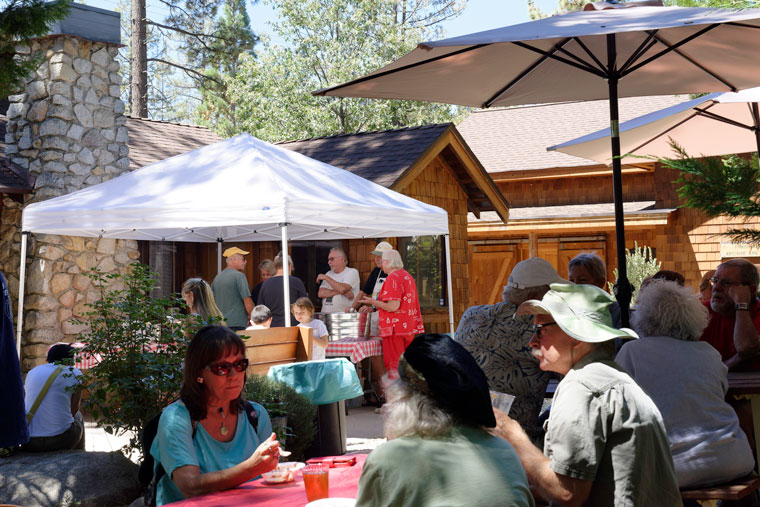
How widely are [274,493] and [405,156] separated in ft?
33.4

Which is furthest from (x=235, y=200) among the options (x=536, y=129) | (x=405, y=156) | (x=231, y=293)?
(x=536, y=129)

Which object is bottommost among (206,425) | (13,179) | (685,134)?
(206,425)

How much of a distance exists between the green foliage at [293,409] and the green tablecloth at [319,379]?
21 cm

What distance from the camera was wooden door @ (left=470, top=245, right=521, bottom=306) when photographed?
20234 millimetres

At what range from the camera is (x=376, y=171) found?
496 inches

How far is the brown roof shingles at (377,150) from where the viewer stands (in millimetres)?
12562

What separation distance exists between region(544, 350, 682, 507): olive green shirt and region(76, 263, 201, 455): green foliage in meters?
3.18

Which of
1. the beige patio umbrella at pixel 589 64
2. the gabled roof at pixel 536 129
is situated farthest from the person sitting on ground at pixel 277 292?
the gabled roof at pixel 536 129

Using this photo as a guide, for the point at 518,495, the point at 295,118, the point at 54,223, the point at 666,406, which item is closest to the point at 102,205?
the point at 54,223

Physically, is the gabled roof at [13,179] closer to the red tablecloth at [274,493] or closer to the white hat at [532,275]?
the white hat at [532,275]

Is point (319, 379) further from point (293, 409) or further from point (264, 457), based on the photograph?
point (264, 457)

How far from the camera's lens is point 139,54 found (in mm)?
21047

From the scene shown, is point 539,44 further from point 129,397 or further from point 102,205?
point 102,205

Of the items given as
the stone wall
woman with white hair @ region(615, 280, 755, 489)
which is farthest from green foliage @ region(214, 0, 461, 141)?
woman with white hair @ region(615, 280, 755, 489)
